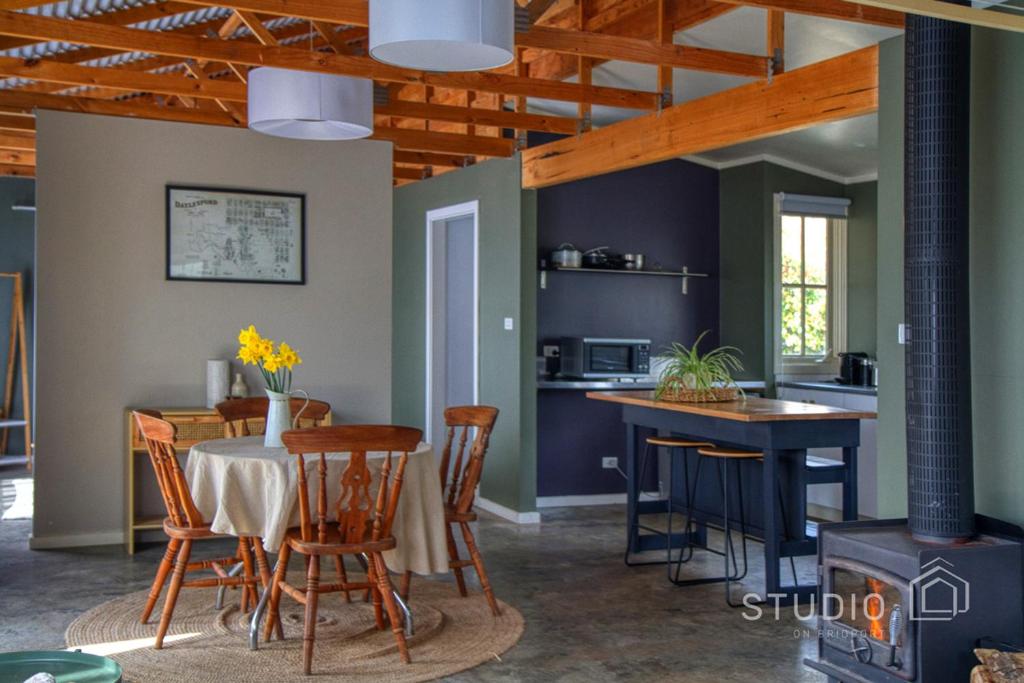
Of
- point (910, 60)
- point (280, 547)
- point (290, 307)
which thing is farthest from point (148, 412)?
point (910, 60)

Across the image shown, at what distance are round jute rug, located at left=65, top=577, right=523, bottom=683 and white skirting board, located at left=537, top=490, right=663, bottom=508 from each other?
8.21 ft

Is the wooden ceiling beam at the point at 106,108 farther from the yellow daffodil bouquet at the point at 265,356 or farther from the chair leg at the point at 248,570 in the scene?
the chair leg at the point at 248,570

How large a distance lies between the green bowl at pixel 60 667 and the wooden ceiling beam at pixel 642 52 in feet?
10.9

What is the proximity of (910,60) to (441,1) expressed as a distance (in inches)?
61.5

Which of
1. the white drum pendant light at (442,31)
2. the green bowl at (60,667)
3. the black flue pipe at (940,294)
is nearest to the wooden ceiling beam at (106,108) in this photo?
the white drum pendant light at (442,31)

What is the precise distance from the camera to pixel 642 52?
5242 mm

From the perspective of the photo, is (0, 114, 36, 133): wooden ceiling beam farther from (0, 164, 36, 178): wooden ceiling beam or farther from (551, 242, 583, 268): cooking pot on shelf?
(551, 242, 583, 268): cooking pot on shelf

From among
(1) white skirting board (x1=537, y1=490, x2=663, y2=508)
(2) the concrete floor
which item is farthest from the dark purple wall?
(2) the concrete floor

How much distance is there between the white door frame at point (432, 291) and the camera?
7547 mm

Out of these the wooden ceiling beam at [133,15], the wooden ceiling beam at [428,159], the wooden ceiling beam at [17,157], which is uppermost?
the wooden ceiling beam at [133,15]

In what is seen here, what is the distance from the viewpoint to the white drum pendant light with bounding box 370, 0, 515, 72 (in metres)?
3.41

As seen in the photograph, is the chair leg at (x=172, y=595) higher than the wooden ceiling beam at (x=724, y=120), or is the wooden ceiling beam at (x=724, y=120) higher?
Answer: the wooden ceiling beam at (x=724, y=120)

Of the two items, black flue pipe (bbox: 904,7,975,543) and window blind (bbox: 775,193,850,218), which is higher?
window blind (bbox: 775,193,850,218)

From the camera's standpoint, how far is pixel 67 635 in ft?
14.1
